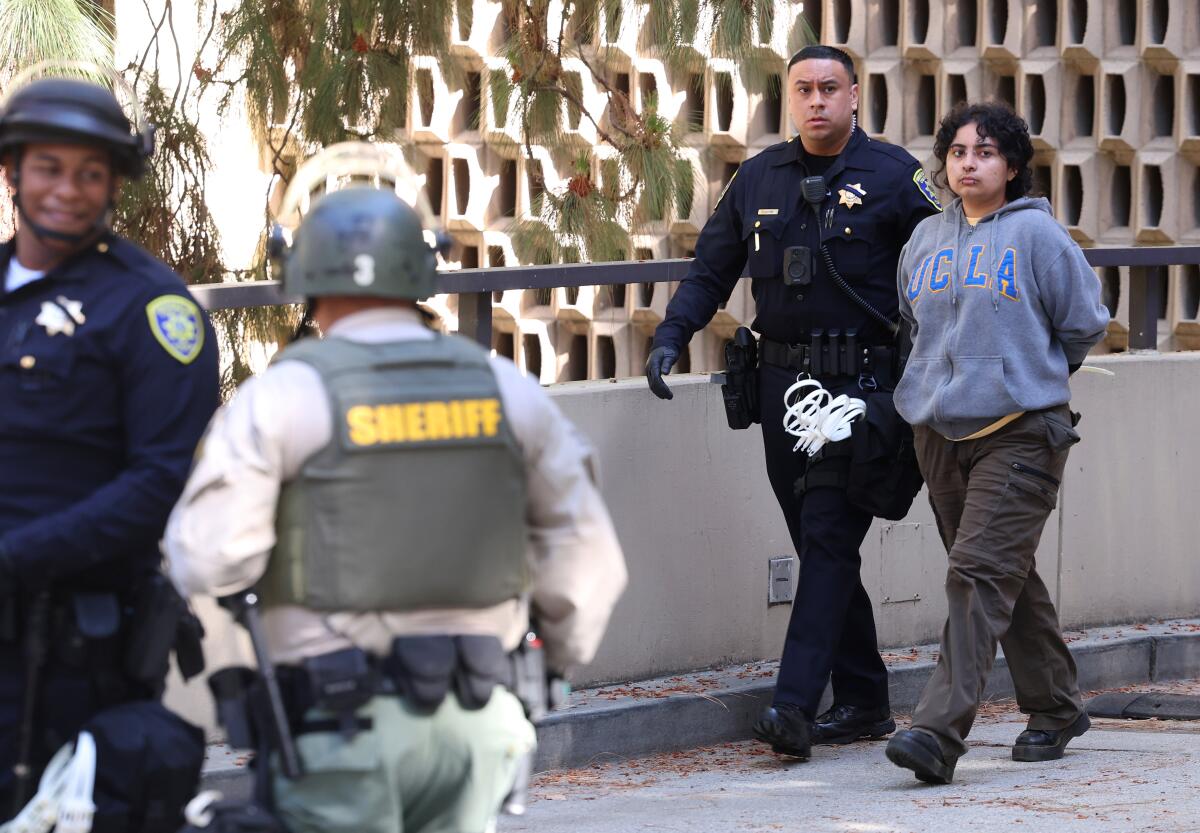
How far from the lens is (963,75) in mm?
11188

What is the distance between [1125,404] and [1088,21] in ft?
11.9

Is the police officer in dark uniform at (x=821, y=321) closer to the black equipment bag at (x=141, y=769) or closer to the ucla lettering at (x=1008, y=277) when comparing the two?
the ucla lettering at (x=1008, y=277)

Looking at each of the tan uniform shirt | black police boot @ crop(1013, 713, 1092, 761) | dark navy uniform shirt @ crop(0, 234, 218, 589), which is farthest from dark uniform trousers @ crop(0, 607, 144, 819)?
black police boot @ crop(1013, 713, 1092, 761)

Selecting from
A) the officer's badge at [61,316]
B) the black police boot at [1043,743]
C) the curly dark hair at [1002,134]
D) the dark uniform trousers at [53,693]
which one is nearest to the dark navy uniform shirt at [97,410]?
the officer's badge at [61,316]

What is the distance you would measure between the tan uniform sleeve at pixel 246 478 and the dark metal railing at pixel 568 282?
7.89 ft

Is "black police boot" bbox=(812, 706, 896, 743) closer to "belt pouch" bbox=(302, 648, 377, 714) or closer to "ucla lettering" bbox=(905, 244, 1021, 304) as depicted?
"ucla lettering" bbox=(905, 244, 1021, 304)

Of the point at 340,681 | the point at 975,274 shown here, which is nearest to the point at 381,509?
the point at 340,681

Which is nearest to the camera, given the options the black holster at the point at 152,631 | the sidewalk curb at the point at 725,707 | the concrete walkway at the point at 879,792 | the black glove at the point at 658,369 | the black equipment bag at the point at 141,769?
the black equipment bag at the point at 141,769

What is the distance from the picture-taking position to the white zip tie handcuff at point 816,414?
6086 mm

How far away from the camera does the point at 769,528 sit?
7.09 metres

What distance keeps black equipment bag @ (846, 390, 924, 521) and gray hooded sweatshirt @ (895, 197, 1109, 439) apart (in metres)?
0.29

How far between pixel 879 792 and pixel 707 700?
99cm

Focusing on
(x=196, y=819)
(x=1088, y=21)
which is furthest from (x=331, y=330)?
(x=1088, y=21)

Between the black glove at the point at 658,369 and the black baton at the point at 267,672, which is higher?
the black glove at the point at 658,369
